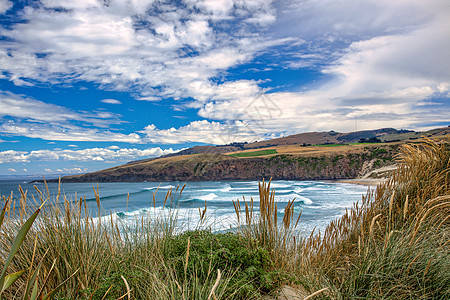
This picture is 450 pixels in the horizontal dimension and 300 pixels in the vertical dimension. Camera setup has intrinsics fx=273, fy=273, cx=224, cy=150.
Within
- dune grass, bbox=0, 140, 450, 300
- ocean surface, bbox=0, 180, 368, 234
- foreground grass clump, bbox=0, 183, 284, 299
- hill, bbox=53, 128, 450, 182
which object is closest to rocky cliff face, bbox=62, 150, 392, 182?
hill, bbox=53, 128, 450, 182

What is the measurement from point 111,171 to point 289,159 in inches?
1900

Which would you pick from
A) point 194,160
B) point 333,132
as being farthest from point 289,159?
point 333,132

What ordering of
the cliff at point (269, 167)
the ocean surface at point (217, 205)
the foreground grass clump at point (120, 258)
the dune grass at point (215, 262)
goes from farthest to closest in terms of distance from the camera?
1. the cliff at point (269, 167)
2. the ocean surface at point (217, 205)
3. the foreground grass clump at point (120, 258)
4. the dune grass at point (215, 262)

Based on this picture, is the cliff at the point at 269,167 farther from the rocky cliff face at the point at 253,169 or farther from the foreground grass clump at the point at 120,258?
the foreground grass clump at the point at 120,258

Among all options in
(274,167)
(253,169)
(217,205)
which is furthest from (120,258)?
(253,169)

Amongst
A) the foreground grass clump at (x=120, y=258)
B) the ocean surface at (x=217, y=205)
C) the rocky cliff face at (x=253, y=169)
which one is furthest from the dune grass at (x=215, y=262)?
the rocky cliff face at (x=253, y=169)

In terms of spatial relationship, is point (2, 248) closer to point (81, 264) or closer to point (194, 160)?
point (81, 264)

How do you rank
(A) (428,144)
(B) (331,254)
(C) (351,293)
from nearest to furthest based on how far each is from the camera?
1. (C) (351,293)
2. (B) (331,254)
3. (A) (428,144)

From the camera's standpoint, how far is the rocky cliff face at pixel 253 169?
2137 inches

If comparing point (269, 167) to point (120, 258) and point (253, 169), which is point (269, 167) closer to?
point (253, 169)

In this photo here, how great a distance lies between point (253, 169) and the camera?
210ft

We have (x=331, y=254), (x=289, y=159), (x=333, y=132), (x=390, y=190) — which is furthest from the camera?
(x=333, y=132)

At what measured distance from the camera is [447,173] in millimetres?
5078

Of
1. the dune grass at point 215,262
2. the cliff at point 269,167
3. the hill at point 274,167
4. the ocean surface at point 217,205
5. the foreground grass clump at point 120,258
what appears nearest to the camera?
the dune grass at point 215,262
